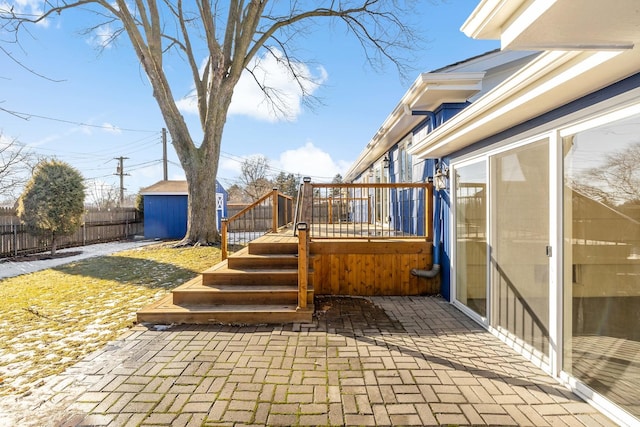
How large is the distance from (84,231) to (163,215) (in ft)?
11.2

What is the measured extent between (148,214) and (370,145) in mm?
11575

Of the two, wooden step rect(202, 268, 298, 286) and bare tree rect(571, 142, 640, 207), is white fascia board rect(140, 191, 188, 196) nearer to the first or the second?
wooden step rect(202, 268, 298, 286)

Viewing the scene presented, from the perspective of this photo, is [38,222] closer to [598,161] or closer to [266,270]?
[266,270]

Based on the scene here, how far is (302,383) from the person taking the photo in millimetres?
2531

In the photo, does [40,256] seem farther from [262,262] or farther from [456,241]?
[456,241]

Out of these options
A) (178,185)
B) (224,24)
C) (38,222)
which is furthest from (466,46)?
(178,185)

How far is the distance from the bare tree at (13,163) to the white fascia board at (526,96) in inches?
Result: 499

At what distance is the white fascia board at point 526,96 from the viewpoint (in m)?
1.96

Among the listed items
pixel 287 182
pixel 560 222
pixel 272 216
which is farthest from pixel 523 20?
pixel 287 182

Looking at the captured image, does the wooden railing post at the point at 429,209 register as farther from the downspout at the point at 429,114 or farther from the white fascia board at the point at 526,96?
the white fascia board at the point at 526,96

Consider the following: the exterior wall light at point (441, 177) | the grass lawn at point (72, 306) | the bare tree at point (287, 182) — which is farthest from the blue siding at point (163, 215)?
the bare tree at point (287, 182)

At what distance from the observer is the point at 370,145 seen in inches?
332

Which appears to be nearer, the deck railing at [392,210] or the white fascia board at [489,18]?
the white fascia board at [489,18]

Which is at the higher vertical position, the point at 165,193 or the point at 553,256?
the point at 165,193
